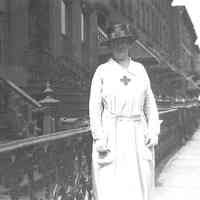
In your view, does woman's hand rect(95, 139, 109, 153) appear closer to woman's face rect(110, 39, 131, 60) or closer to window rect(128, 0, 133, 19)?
woman's face rect(110, 39, 131, 60)

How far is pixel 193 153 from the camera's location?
1382 cm

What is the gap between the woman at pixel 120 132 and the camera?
4266 mm

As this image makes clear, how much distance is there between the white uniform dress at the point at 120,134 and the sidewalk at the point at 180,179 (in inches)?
122

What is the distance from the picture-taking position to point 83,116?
43.8 ft

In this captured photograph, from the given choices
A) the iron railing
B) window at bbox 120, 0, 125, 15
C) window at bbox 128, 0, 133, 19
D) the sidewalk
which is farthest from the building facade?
the iron railing

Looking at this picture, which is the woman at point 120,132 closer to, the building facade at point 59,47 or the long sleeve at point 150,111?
the long sleeve at point 150,111

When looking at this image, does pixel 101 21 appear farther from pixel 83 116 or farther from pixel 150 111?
pixel 150 111

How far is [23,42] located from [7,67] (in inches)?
60.1

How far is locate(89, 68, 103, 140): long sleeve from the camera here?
13.9ft

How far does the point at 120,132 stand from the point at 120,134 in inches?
0.8

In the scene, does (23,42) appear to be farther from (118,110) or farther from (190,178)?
(118,110)

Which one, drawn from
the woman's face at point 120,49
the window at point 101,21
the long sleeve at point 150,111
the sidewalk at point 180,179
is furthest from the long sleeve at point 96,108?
the window at point 101,21

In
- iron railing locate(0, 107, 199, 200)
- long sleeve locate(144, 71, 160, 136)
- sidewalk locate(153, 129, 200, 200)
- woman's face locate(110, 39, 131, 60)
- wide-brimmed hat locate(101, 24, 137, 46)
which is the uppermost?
wide-brimmed hat locate(101, 24, 137, 46)

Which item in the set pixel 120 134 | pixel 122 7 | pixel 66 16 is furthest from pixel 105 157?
pixel 122 7
